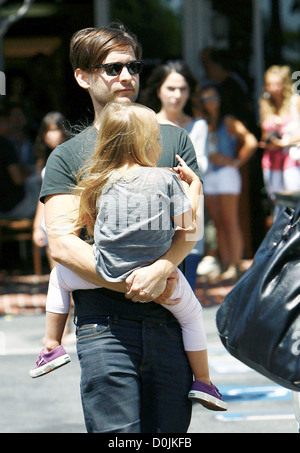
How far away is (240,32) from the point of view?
11516 mm

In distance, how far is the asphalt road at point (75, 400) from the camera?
208 inches

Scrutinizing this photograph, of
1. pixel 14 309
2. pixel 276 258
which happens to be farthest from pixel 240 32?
pixel 276 258

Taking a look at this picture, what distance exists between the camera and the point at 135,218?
305cm

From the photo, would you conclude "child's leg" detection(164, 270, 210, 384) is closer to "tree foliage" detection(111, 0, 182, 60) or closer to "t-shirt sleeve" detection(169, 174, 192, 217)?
"t-shirt sleeve" detection(169, 174, 192, 217)

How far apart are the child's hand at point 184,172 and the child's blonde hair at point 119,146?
119 mm

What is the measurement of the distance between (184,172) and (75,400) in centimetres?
299

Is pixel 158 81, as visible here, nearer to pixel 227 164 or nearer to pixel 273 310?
pixel 273 310

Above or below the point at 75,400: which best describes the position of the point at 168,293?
above

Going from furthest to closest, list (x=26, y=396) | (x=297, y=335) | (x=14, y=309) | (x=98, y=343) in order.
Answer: (x=14, y=309)
(x=26, y=396)
(x=98, y=343)
(x=297, y=335)

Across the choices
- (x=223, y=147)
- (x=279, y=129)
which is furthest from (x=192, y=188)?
(x=223, y=147)

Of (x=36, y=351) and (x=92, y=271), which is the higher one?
(x=92, y=271)

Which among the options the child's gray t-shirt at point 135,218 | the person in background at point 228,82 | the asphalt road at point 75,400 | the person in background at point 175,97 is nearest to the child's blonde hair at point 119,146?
the child's gray t-shirt at point 135,218

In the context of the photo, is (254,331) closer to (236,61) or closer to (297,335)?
→ (297,335)
